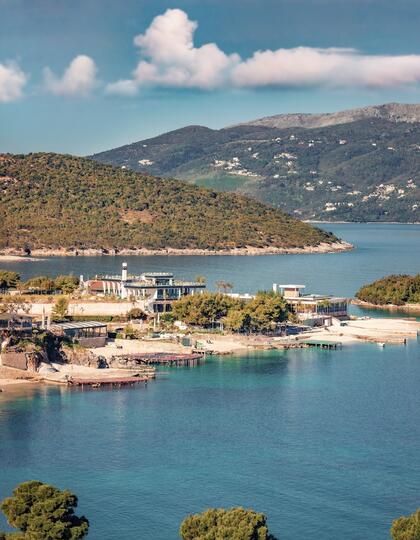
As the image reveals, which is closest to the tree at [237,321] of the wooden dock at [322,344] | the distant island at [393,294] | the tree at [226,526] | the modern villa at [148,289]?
the wooden dock at [322,344]

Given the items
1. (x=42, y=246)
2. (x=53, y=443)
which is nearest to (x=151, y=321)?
(x=53, y=443)

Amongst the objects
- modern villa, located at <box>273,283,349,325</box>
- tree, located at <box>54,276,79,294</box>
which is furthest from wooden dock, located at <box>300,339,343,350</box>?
tree, located at <box>54,276,79,294</box>

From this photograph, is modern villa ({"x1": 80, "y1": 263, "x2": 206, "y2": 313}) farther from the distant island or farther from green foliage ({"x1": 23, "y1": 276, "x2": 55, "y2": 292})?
the distant island

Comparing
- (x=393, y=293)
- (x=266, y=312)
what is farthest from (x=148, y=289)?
(x=393, y=293)

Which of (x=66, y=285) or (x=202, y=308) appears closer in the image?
(x=202, y=308)

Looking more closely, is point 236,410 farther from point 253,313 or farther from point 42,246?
point 42,246

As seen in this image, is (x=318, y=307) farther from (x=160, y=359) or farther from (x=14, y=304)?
(x=160, y=359)
